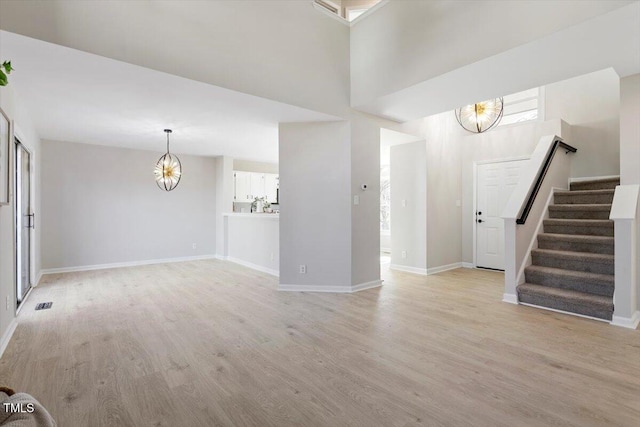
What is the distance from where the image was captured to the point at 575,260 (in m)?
3.77

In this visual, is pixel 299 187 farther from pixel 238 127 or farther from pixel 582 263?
pixel 582 263

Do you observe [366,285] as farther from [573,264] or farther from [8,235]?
[8,235]

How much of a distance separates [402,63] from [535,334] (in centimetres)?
316

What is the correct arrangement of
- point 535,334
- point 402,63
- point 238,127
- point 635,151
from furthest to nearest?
point 238,127
point 402,63
point 635,151
point 535,334

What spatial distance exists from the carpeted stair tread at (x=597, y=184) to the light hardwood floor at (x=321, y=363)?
292 centimetres

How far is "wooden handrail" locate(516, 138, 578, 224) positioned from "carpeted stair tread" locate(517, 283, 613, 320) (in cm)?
83

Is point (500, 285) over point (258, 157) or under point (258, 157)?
under

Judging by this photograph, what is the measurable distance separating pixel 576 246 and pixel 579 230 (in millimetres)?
344

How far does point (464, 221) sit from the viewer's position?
20.5ft

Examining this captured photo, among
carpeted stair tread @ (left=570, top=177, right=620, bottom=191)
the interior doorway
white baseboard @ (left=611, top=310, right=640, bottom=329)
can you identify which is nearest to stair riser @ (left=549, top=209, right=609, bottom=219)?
carpeted stair tread @ (left=570, top=177, right=620, bottom=191)

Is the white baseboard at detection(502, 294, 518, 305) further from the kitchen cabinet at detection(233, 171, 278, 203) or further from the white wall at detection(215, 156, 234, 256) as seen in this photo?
the kitchen cabinet at detection(233, 171, 278, 203)

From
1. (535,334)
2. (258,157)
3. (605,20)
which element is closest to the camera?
(605,20)

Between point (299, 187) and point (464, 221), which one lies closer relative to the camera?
point (299, 187)

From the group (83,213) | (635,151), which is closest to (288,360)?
(635,151)
